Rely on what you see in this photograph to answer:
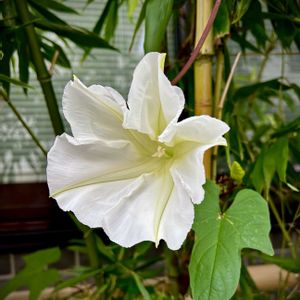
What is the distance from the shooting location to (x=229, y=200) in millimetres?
579

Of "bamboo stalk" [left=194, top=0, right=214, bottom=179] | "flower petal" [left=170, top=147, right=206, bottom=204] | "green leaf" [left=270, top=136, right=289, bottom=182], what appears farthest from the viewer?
"green leaf" [left=270, top=136, right=289, bottom=182]

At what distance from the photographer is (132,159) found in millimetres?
456

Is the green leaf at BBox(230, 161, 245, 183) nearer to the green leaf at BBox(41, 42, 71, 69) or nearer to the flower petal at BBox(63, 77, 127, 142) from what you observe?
the flower petal at BBox(63, 77, 127, 142)

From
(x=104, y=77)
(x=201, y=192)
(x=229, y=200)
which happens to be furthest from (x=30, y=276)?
(x=104, y=77)

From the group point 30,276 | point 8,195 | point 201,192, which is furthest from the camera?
point 8,195

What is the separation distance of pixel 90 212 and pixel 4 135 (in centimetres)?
86

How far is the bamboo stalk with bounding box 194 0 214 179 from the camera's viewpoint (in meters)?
0.49

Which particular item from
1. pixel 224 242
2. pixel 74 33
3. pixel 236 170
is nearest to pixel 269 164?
pixel 236 170

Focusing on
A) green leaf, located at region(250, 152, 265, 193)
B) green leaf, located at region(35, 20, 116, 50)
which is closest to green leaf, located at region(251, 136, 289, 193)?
green leaf, located at region(250, 152, 265, 193)

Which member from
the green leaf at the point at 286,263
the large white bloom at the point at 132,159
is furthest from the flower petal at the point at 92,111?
the green leaf at the point at 286,263

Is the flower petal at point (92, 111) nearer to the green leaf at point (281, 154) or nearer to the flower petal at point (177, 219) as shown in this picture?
the flower petal at point (177, 219)

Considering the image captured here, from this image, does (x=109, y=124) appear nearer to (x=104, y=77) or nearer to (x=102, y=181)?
(x=102, y=181)

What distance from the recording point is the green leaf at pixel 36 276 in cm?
76

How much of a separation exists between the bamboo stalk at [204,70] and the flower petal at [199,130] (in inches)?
5.4
